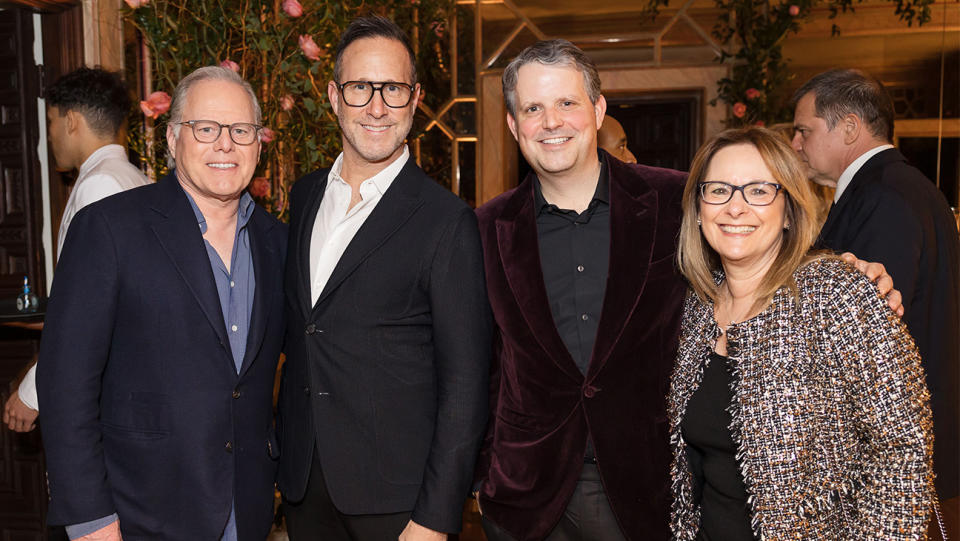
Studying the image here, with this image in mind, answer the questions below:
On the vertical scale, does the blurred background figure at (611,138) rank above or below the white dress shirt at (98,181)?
above

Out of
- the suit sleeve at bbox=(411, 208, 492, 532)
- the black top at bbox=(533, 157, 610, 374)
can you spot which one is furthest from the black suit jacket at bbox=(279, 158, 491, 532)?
the black top at bbox=(533, 157, 610, 374)

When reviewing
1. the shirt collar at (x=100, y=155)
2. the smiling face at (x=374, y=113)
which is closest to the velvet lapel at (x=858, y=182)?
the smiling face at (x=374, y=113)

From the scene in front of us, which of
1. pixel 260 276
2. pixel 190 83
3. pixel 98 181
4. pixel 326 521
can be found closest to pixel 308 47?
pixel 98 181

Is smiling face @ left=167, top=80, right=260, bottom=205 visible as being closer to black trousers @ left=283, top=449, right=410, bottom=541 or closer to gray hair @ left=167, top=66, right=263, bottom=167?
gray hair @ left=167, top=66, right=263, bottom=167

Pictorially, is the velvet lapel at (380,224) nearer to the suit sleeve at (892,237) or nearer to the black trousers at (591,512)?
the black trousers at (591,512)

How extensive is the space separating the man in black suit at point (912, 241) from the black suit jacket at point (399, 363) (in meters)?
1.40

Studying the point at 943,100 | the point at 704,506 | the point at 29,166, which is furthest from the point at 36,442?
the point at 943,100

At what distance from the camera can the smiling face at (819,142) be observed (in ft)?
9.39

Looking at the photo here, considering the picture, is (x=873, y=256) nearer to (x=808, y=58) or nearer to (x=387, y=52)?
(x=387, y=52)

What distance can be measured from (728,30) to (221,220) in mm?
4803

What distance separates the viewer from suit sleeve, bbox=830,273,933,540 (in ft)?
4.91

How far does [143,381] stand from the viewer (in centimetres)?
174

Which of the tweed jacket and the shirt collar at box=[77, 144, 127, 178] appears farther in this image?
the shirt collar at box=[77, 144, 127, 178]

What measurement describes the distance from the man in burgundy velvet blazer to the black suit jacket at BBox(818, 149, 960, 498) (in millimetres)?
947
